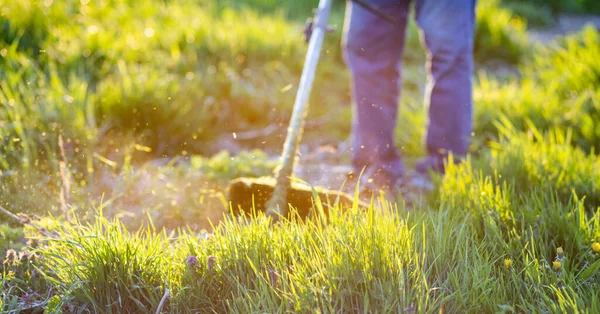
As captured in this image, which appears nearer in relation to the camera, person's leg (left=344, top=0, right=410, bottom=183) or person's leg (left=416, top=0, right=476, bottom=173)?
person's leg (left=416, top=0, right=476, bottom=173)

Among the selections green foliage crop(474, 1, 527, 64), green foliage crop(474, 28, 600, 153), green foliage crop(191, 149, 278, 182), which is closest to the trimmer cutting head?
green foliage crop(191, 149, 278, 182)

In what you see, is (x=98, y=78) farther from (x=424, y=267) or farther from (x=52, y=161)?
(x=424, y=267)

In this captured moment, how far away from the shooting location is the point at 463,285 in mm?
1528

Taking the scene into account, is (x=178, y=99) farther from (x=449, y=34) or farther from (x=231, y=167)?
(x=449, y=34)

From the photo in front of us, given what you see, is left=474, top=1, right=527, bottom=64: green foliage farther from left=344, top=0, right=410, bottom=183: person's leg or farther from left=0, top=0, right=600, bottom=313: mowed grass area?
left=344, top=0, right=410, bottom=183: person's leg

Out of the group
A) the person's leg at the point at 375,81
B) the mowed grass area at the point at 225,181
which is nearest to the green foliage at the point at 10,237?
the mowed grass area at the point at 225,181

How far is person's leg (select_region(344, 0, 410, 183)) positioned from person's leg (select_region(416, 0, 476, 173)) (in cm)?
15

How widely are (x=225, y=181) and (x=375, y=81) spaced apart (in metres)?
0.79

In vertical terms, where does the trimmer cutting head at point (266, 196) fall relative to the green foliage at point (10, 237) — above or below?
above

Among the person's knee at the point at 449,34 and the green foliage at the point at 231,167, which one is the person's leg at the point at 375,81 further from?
the green foliage at the point at 231,167

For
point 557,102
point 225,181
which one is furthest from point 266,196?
point 557,102

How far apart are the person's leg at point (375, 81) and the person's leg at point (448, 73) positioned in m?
0.15

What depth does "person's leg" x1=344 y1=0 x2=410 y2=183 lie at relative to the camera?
109 inches

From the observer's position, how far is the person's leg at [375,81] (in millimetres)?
2764
